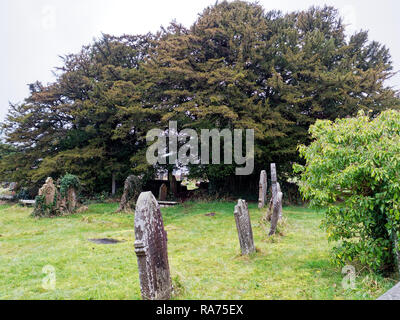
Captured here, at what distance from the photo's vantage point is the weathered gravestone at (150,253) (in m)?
4.48

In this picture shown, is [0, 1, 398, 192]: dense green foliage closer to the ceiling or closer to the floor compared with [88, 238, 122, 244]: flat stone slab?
closer to the ceiling

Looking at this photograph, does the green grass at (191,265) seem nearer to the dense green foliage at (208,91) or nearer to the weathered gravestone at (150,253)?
the weathered gravestone at (150,253)

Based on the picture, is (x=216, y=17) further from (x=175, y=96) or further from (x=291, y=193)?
(x=291, y=193)

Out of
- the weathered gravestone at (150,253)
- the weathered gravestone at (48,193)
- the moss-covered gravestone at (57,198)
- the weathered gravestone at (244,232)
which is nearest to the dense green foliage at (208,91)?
the moss-covered gravestone at (57,198)

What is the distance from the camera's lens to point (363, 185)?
529cm

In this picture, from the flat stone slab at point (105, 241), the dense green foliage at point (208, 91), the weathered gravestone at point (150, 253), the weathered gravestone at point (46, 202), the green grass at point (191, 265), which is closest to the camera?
the weathered gravestone at point (150, 253)

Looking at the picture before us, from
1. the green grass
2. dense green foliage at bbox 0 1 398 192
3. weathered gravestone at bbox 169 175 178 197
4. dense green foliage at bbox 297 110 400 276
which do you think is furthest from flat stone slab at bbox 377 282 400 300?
weathered gravestone at bbox 169 175 178 197

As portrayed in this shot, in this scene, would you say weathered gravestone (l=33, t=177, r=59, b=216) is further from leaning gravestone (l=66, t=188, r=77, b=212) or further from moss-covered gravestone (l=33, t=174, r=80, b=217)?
leaning gravestone (l=66, t=188, r=77, b=212)

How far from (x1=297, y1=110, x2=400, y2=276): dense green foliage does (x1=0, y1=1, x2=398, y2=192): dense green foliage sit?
9595 millimetres

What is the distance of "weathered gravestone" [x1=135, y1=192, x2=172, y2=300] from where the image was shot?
14.7 ft

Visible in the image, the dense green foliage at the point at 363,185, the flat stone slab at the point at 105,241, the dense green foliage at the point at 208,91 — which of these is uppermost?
the dense green foliage at the point at 208,91

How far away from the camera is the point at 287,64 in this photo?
1788 cm

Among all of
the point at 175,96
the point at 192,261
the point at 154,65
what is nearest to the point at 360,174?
the point at 192,261

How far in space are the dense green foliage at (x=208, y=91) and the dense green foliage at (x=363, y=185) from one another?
9.60 metres
